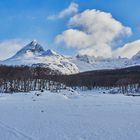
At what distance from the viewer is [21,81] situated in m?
160

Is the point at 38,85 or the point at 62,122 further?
the point at 38,85

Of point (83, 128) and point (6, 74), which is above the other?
point (6, 74)

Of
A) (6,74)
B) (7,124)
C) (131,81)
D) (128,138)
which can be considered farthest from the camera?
(131,81)

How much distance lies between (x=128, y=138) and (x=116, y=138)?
73 cm

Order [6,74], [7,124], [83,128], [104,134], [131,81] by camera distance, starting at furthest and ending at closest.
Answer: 1. [131,81]
2. [6,74]
3. [7,124]
4. [83,128]
5. [104,134]

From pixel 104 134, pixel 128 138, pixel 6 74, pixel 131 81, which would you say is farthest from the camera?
pixel 131 81

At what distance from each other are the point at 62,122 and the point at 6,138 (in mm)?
7766

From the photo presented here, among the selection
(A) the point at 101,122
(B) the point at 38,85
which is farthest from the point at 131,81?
(A) the point at 101,122

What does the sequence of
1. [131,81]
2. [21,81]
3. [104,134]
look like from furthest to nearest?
[131,81], [21,81], [104,134]

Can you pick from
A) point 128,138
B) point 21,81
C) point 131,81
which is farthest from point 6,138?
point 131,81

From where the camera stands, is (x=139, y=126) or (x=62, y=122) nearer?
(x=139, y=126)

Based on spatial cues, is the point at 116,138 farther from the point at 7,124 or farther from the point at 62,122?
the point at 7,124

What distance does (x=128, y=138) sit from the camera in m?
19.4

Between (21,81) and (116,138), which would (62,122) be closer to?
(116,138)
